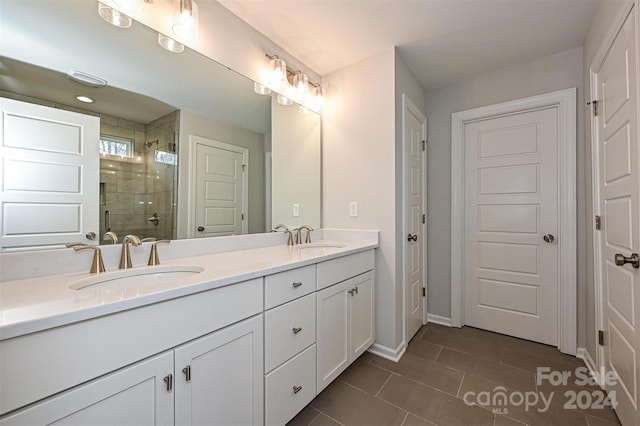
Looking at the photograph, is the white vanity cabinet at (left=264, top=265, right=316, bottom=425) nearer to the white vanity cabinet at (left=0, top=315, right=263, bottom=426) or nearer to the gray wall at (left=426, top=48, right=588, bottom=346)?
the white vanity cabinet at (left=0, top=315, right=263, bottom=426)

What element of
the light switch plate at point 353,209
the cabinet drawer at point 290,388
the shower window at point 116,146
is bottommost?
the cabinet drawer at point 290,388

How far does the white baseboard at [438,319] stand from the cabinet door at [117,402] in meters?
2.48

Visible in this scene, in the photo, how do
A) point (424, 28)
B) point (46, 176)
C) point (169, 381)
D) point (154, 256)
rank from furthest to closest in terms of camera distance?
point (424, 28) < point (154, 256) < point (46, 176) < point (169, 381)

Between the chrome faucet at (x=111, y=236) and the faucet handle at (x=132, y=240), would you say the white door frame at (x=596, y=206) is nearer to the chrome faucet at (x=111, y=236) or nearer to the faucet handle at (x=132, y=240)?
the faucet handle at (x=132, y=240)

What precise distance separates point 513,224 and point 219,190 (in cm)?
246

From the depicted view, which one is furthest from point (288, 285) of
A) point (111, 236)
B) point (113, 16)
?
point (113, 16)

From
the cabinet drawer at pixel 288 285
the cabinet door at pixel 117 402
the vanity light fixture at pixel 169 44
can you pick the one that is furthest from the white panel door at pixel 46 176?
the cabinet drawer at pixel 288 285

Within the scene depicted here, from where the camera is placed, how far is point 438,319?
266cm

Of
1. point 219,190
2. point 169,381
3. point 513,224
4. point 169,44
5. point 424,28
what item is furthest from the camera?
point 513,224

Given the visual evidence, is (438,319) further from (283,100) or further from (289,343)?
(283,100)

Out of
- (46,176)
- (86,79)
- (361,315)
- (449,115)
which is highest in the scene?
(449,115)

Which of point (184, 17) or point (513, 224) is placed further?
point (513, 224)

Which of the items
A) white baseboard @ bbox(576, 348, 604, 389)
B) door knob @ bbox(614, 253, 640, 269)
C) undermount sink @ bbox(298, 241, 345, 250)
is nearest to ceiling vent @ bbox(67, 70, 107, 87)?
undermount sink @ bbox(298, 241, 345, 250)

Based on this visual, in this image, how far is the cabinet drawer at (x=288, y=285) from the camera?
1.19 metres
